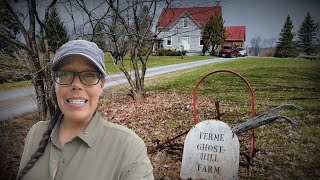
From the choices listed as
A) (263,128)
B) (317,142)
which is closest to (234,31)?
(263,128)

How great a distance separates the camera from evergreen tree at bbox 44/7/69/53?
14.5 feet

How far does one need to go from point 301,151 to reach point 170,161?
6.61 feet

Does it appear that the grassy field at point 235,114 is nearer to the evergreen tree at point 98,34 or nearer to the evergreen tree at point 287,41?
the evergreen tree at point 287,41

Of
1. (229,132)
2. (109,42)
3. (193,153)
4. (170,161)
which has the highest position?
(109,42)

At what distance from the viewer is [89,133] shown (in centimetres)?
135

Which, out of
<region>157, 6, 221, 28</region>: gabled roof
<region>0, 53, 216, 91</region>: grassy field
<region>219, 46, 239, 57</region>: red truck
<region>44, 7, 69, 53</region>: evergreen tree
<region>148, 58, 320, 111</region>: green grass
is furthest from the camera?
<region>219, 46, 239, 57</region>: red truck

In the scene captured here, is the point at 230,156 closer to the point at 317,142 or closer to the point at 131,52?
the point at 317,142

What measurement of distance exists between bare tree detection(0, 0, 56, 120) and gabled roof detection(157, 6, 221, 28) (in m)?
4.41

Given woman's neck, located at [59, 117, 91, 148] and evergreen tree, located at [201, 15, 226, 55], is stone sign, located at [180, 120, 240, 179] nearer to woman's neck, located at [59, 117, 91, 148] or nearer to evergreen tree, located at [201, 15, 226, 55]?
woman's neck, located at [59, 117, 91, 148]

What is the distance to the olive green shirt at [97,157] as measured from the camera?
1273 millimetres

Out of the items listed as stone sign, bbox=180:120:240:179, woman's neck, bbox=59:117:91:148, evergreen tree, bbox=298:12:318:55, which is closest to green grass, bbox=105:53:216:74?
evergreen tree, bbox=298:12:318:55

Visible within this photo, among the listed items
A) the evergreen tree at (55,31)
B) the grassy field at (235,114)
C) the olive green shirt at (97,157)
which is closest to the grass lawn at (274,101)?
the grassy field at (235,114)

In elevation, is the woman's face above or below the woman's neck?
above

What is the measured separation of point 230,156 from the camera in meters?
3.47
